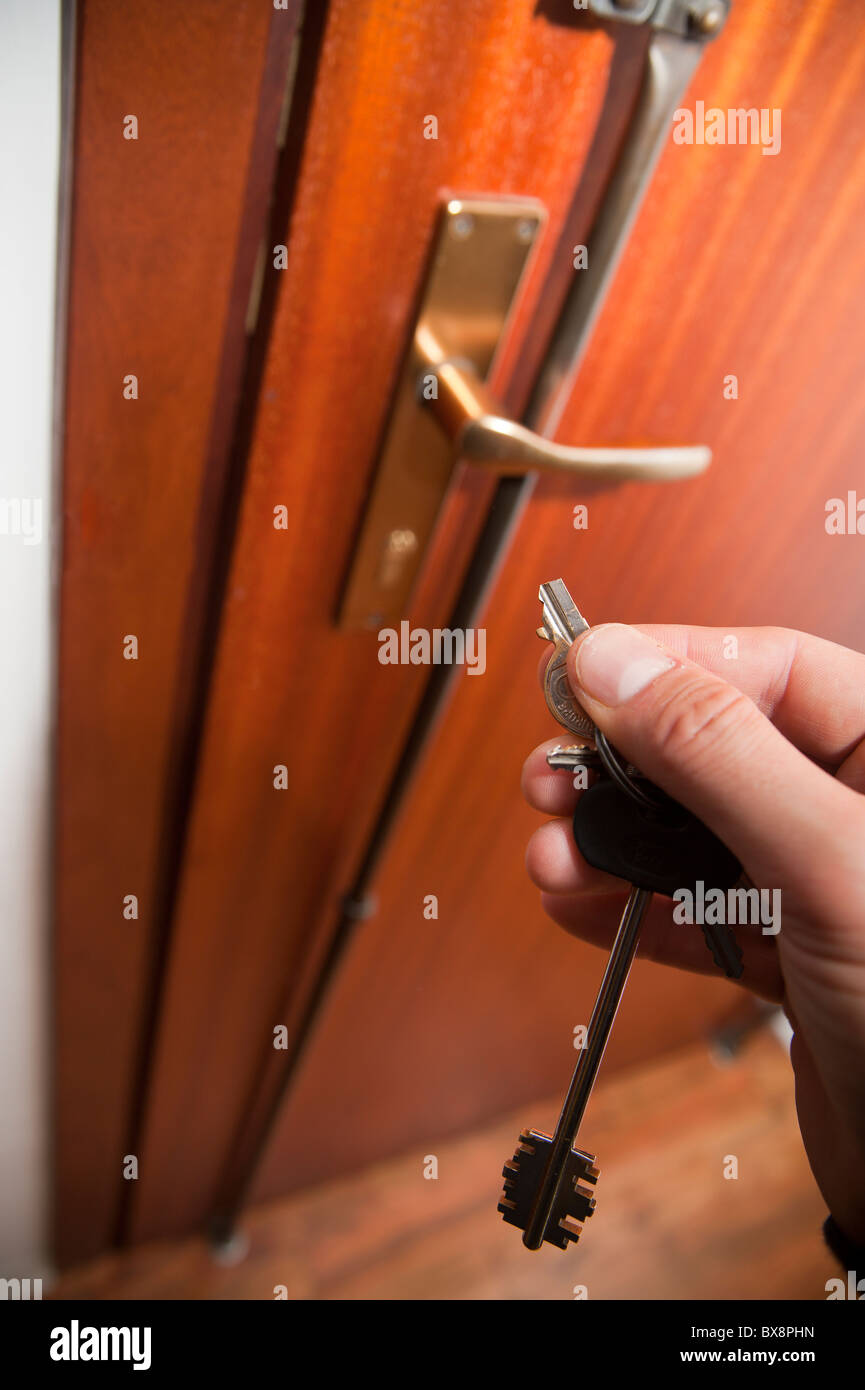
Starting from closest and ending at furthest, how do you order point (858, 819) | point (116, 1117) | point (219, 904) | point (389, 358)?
point (858, 819), point (389, 358), point (219, 904), point (116, 1117)

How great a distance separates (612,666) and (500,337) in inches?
7.5

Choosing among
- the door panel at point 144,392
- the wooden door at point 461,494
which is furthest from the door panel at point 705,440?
the door panel at point 144,392

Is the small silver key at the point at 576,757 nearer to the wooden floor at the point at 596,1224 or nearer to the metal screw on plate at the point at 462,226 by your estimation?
the metal screw on plate at the point at 462,226

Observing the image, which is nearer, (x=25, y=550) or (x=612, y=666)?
(x=612, y=666)

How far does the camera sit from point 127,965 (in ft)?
1.83

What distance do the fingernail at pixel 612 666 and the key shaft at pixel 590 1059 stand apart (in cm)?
5

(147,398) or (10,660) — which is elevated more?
(147,398)

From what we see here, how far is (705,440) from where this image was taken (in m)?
0.44

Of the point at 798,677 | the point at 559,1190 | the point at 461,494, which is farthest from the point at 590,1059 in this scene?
the point at 461,494

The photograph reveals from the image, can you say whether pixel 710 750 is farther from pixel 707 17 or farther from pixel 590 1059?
pixel 707 17

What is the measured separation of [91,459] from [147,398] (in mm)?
33

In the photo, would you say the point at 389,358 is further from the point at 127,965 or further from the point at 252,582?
the point at 127,965

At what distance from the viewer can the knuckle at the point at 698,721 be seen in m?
0.24
